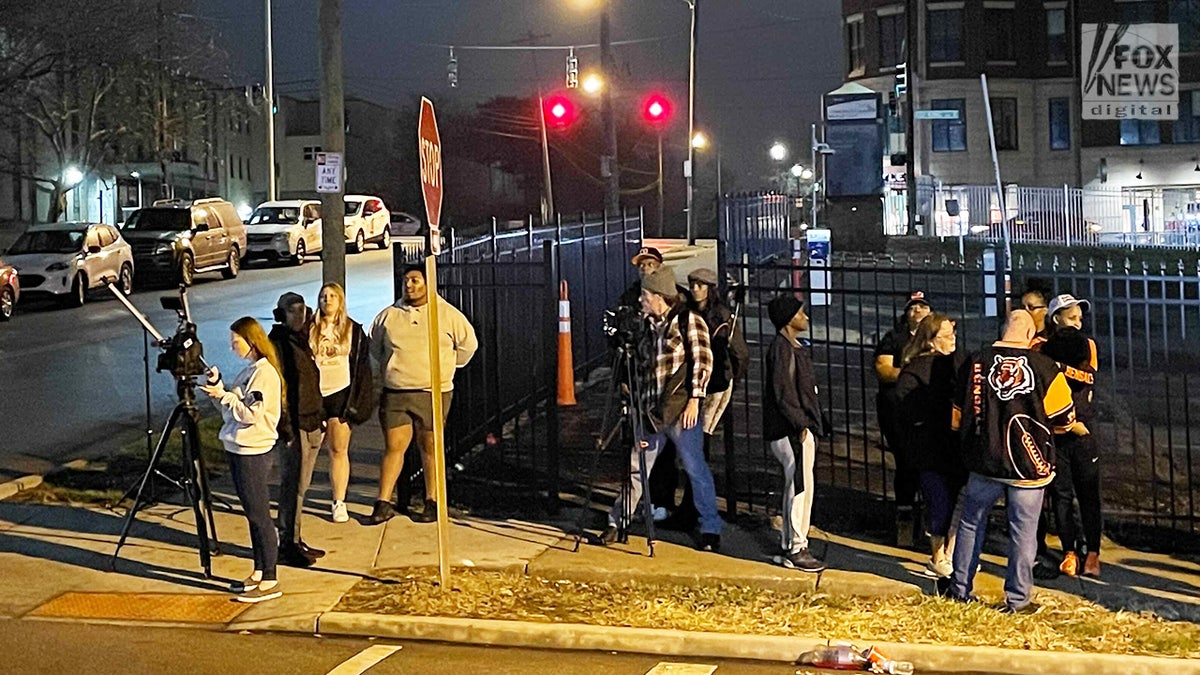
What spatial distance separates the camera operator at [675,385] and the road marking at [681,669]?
213cm

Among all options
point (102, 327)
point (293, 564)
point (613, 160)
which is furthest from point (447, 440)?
point (613, 160)

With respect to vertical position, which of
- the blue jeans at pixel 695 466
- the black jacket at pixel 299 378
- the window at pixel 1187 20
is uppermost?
the window at pixel 1187 20

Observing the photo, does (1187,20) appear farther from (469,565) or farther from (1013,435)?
(469,565)

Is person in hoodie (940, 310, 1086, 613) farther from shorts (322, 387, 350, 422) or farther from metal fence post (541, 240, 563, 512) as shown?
shorts (322, 387, 350, 422)

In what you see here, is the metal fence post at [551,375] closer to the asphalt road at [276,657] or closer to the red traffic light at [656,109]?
the asphalt road at [276,657]

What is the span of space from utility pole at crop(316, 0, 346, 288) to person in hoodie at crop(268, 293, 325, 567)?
5021 mm

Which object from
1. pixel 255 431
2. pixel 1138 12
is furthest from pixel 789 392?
pixel 1138 12

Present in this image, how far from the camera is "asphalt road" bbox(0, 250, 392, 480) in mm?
14281

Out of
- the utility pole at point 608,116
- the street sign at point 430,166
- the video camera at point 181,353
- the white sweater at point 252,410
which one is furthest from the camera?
the utility pole at point 608,116

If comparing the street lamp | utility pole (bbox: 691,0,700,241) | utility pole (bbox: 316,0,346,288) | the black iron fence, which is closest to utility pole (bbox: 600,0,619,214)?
utility pole (bbox: 691,0,700,241)

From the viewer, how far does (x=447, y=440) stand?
11.3 meters

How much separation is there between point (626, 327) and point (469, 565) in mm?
1822

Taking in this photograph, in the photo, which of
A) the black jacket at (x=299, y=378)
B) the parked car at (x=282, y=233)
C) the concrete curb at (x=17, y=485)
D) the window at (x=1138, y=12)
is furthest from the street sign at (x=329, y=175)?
the window at (x=1138, y=12)

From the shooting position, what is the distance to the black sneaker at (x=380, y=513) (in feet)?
33.9
